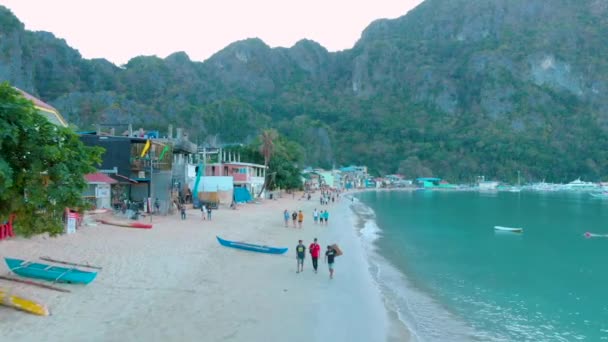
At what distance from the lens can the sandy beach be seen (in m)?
9.72

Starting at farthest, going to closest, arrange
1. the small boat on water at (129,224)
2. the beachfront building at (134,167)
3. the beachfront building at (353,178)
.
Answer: the beachfront building at (353,178) → the beachfront building at (134,167) → the small boat on water at (129,224)

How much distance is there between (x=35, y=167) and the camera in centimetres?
980

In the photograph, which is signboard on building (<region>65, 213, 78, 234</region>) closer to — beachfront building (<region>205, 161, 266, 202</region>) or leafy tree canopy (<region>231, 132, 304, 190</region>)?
beachfront building (<region>205, 161, 266, 202</region>)

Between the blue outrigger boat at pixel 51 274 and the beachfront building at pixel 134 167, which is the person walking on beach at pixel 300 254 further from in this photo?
the beachfront building at pixel 134 167

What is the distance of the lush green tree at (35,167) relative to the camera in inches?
373

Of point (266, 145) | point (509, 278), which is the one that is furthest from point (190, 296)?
point (266, 145)

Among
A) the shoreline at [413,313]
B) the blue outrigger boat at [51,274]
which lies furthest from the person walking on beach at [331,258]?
the blue outrigger boat at [51,274]

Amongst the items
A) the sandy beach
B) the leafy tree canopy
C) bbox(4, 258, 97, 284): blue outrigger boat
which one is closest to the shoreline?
the sandy beach

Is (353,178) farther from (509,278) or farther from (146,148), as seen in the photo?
(509,278)

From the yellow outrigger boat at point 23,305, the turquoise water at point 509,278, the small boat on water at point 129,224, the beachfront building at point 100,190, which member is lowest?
the turquoise water at point 509,278

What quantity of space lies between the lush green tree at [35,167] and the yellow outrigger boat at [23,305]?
5.16 feet

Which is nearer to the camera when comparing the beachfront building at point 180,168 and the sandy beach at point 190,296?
the sandy beach at point 190,296

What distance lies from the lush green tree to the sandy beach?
1.90m

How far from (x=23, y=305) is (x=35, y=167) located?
2888mm
